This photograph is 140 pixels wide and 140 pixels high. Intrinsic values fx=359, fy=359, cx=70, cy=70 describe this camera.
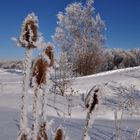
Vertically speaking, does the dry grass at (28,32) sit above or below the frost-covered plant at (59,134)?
above

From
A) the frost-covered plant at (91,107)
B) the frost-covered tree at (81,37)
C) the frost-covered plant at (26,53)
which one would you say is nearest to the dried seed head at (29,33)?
the frost-covered plant at (26,53)

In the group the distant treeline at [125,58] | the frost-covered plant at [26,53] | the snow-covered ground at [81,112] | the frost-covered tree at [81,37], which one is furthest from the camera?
the distant treeline at [125,58]

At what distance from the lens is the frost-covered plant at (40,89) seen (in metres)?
0.78

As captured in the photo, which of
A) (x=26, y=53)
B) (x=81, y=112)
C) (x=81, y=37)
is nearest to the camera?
(x=26, y=53)

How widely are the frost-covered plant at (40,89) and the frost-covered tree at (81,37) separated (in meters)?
20.8

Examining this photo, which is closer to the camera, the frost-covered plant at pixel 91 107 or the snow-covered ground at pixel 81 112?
the frost-covered plant at pixel 91 107

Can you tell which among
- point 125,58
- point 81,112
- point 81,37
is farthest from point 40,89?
point 125,58

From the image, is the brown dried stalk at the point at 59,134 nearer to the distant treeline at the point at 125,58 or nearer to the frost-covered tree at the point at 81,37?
the frost-covered tree at the point at 81,37

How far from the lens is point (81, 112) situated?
8.53 metres

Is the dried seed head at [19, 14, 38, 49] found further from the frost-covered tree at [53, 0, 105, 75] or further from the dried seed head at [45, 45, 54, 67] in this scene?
the frost-covered tree at [53, 0, 105, 75]

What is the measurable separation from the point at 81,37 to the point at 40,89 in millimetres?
21145

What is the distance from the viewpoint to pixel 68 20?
22391 millimetres

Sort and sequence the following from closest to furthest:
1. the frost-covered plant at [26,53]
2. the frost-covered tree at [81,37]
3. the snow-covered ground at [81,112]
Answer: the frost-covered plant at [26,53]
the snow-covered ground at [81,112]
the frost-covered tree at [81,37]

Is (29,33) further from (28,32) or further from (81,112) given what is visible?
(81,112)
